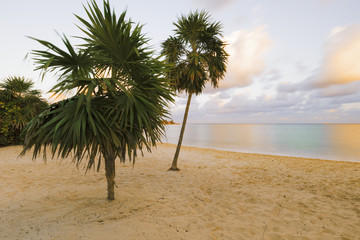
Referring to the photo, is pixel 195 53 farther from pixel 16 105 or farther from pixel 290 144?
pixel 290 144

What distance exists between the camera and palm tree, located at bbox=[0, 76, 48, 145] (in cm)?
1221

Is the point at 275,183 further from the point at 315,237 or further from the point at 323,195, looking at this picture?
the point at 315,237

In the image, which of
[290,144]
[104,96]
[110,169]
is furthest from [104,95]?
[290,144]

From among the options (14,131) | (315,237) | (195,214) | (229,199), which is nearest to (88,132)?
(195,214)

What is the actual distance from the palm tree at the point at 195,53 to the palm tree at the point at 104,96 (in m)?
3.79

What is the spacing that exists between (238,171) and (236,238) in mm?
5479

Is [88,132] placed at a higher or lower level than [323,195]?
higher

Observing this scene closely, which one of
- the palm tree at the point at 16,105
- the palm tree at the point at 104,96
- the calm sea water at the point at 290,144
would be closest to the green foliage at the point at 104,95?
the palm tree at the point at 104,96

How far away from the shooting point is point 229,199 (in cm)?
500

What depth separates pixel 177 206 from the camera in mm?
4426

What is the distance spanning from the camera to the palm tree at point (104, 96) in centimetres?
328

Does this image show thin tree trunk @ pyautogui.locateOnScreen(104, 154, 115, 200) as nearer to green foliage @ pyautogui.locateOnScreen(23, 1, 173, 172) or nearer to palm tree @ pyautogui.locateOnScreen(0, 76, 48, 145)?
green foliage @ pyautogui.locateOnScreen(23, 1, 173, 172)

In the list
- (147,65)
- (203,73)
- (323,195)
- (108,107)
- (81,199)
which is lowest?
(81,199)

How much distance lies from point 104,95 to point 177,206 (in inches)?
127
